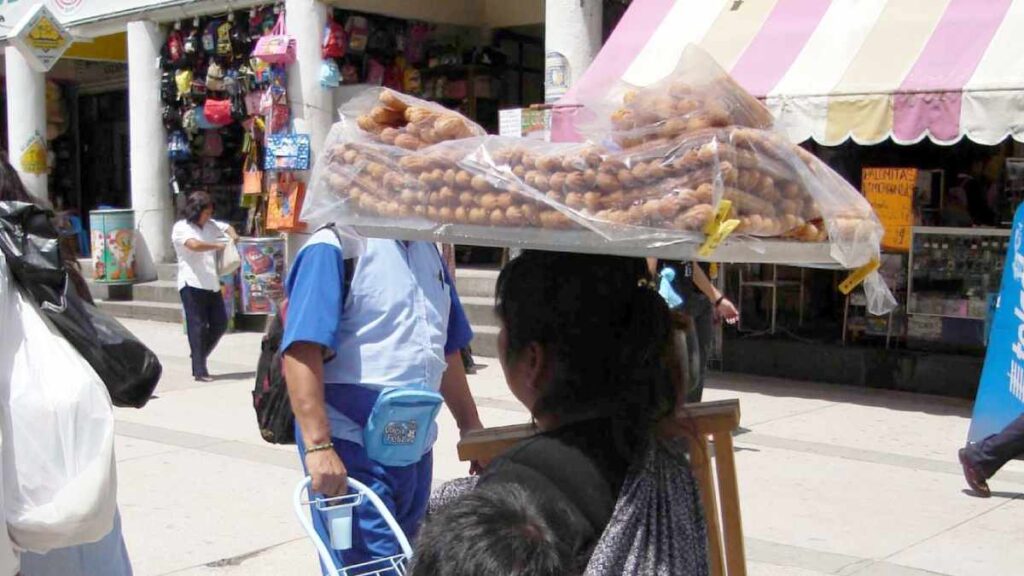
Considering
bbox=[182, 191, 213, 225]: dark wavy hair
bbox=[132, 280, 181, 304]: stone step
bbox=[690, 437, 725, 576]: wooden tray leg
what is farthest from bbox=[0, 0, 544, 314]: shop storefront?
bbox=[690, 437, 725, 576]: wooden tray leg

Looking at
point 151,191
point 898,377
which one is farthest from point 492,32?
point 898,377

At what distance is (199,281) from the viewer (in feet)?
35.1

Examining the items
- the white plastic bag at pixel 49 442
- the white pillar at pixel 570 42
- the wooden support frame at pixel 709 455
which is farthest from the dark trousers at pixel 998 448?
the white pillar at pixel 570 42

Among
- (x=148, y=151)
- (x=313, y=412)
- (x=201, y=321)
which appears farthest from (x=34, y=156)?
(x=313, y=412)

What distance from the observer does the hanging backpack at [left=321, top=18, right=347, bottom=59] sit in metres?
13.8

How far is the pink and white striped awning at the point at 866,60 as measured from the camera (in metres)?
8.20

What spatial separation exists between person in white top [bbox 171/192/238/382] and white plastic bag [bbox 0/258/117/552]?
8.25 metres

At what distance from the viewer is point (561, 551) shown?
172 cm

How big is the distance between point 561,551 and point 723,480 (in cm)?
73

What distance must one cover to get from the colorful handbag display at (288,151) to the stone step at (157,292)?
2.72 metres

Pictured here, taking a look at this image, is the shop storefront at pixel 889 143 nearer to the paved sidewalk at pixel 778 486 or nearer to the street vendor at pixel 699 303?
the paved sidewalk at pixel 778 486

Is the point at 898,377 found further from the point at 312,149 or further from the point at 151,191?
the point at 151,191

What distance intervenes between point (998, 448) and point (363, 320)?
4.44 m

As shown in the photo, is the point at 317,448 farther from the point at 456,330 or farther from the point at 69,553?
the point at 456,330
